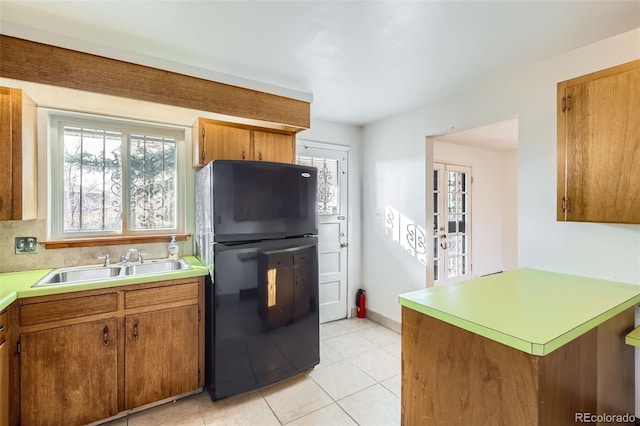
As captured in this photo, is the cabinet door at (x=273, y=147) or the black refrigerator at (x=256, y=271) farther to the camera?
the cabinet door at (x=273, y=147)

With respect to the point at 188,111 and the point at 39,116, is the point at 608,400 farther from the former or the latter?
the point at 39,116

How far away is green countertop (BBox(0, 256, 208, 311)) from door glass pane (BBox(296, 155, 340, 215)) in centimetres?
167

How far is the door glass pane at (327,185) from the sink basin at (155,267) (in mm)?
1623

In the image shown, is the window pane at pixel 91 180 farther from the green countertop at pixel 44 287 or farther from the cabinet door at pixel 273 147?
the cabinet door at pixel 273 147

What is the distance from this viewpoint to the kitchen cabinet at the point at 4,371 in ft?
4.95

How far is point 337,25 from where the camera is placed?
1663 mm

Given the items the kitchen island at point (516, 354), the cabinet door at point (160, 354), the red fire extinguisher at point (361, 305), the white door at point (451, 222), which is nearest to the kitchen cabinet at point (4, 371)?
the cabinet door at point (160, 354)

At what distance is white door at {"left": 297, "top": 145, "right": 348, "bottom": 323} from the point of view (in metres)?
3.51

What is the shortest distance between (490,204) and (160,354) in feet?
17.6

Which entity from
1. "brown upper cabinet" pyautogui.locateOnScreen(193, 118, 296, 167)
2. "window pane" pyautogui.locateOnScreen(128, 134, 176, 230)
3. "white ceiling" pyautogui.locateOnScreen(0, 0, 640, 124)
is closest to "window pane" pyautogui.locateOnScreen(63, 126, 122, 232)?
"window pane" pyautogui.locateOnScreen(128, 134, 176, 230)

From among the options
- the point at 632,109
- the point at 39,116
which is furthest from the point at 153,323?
the point at 632,109

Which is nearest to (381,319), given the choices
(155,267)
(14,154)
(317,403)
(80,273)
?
(317,403)

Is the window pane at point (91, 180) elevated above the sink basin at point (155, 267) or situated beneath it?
elevated above

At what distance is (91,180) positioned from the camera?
2.36m
